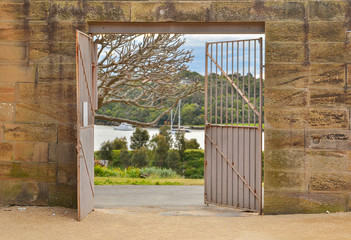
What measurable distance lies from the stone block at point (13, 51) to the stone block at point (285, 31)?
3.43 meters

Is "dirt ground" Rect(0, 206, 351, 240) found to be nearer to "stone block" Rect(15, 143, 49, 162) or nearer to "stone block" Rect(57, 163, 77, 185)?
"stone block" Rect(57, 163, 77, 185)

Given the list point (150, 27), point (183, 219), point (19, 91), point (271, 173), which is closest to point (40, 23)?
point (19, 91)

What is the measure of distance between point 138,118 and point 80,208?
20298mm

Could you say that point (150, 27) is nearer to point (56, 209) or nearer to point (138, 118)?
point (56, 209)

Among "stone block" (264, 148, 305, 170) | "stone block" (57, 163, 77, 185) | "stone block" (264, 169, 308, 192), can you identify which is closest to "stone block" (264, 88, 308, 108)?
"stone block" (264, 148, 305, 170)

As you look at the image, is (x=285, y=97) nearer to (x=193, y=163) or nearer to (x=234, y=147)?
(x=234, y=147)

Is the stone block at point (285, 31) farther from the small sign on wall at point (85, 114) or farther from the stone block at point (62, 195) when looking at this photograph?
the stone block at point (62, 195)

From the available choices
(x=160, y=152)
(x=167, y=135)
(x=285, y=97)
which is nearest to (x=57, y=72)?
(x=285, y=97)

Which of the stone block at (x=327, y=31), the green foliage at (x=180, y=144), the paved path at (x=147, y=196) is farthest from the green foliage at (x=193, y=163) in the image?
the stone block at (x=327, y=31)

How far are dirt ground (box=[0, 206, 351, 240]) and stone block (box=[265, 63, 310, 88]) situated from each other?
1.80 meters

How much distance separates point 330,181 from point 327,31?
205 cm

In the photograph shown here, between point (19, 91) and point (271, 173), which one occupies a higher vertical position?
point (19, 91)

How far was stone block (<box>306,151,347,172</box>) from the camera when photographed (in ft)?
21.6

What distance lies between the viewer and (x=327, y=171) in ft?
21.7
